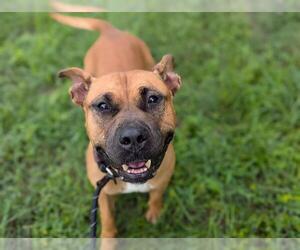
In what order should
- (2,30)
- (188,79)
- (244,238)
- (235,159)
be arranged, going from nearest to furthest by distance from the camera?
(244,238)
(235,159)
(188,79)
(2,30)

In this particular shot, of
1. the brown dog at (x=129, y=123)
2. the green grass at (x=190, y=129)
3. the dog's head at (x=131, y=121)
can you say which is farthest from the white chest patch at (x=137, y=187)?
the green grass at (x=190, y=129)

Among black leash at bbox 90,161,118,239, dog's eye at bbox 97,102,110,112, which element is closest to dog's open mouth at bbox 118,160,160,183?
black leash at bbox 90,161,118,239

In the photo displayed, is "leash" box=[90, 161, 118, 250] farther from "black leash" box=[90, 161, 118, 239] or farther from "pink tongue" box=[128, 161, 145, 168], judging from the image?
"pink tongue" box=[128, 161, 145, 168]

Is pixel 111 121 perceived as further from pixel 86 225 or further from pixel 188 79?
pixel 188 79

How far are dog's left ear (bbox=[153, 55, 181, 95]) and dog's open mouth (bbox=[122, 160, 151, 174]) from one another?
0.67 m

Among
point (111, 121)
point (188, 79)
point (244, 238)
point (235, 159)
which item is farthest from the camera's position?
point (188, 79)

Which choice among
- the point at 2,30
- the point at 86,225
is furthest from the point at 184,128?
the point at 2,30

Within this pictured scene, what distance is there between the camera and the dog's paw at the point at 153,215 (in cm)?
410

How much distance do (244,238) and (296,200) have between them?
0.62m

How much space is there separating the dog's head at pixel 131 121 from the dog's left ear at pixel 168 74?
0.09 metres

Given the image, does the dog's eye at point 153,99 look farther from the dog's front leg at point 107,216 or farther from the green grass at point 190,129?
the green grass at point 190,129

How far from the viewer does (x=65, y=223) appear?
4.14 metres

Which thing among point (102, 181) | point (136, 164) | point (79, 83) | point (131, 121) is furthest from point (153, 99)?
point (102, 181)

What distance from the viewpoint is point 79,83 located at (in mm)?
3461
